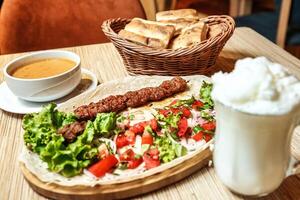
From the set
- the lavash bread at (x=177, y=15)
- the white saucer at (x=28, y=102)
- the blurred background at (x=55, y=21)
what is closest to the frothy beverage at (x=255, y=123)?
the white saucer at (x=28, y=102)

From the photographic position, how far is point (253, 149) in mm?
644

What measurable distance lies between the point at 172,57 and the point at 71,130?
0.39 meters

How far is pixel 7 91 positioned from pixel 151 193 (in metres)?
0.60

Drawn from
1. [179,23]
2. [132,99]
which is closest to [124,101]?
[132,99]

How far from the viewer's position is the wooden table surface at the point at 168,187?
2.47ft

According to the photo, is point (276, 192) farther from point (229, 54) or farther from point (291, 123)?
point (229, 54)

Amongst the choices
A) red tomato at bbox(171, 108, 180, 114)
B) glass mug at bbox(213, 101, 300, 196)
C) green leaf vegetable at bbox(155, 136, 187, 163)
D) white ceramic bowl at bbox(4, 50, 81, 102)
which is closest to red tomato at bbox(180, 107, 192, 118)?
red tomato at bbox(171, 108, 180, 114)

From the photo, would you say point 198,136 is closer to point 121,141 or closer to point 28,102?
point 121,141

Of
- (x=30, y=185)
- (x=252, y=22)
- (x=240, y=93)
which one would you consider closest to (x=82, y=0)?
Answer: (x=30, y=185)

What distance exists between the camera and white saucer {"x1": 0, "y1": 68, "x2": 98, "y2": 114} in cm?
103

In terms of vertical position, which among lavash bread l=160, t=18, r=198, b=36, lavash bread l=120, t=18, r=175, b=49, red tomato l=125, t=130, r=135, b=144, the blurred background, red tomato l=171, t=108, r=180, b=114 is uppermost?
lavash bread l=120, t=18, r=175, b=49

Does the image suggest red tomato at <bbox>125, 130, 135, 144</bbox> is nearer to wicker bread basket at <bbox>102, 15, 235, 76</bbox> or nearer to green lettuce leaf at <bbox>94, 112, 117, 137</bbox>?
green lettuce leaf at <bbox>94, 112, 117, 137</bbox>

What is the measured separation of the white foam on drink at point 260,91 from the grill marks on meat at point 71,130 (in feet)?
1.12

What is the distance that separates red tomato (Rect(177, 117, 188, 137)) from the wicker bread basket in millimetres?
259
